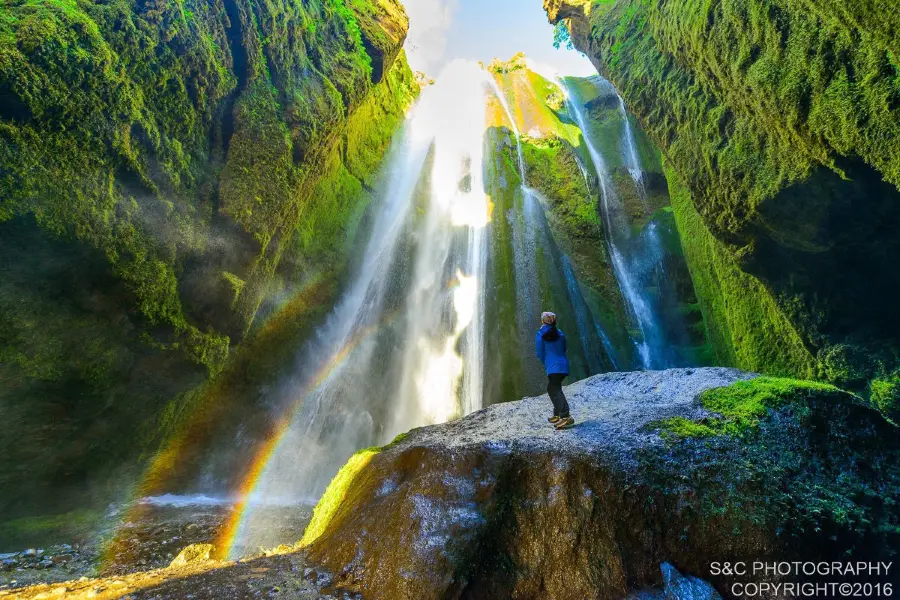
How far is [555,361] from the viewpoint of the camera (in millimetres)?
5188

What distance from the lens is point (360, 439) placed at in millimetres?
13641

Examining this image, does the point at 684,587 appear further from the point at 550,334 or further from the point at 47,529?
the point at 47,529

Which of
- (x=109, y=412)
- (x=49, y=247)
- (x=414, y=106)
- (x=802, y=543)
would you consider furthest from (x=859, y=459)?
(x=414, y=106)

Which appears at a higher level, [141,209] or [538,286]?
[538,286]

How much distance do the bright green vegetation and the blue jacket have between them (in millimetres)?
2549

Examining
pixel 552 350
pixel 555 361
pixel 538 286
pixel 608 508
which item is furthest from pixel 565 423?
pixel 538 286

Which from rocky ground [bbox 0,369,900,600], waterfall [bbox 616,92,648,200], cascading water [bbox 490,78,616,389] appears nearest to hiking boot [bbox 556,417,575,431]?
rocky ground [bbox 0,369,900,600]

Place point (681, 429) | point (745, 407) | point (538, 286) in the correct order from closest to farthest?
point (681, 429), point (745, 407), point (538, 286)

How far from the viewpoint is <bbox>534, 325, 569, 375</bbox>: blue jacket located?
515 cm

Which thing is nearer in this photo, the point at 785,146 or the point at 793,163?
the point at 793,163

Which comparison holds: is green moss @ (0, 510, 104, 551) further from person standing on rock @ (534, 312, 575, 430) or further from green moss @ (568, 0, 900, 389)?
green moss @ (568, 0, 900, 389)

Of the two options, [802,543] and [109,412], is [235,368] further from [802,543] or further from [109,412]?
[802,543]

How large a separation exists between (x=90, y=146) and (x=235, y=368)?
6638 mm

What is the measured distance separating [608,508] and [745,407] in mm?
2605
